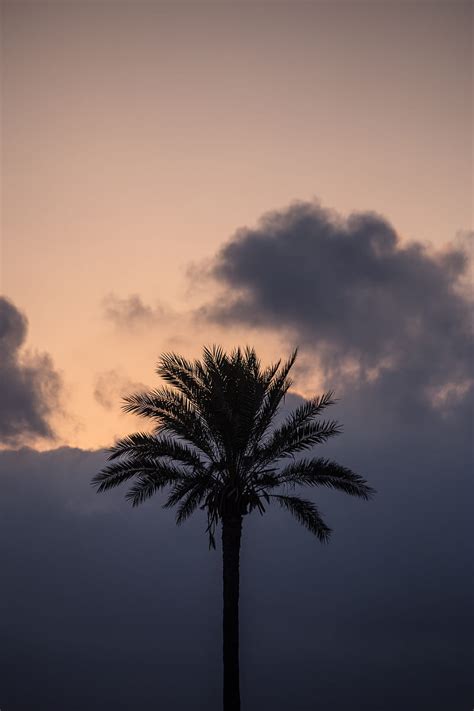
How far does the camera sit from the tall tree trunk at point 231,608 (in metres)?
30.3

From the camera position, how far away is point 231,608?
101 feet

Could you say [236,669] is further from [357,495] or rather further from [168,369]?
[168,369]

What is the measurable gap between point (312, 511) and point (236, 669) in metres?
5.99

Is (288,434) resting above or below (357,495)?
above

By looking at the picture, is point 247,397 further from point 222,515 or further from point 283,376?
point 222,515

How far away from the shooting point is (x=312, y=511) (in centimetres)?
3206

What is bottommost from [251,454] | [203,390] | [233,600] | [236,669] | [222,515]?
[236,669]

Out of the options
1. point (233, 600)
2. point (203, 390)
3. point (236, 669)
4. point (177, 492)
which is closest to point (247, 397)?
point (203, 390)

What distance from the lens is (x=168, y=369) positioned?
31.7 meters

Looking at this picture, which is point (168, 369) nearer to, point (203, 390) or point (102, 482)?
point (203, 390)

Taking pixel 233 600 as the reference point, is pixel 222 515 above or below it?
above

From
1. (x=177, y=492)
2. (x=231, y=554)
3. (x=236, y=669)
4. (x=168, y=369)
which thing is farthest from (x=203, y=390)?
(x=236, y=669)

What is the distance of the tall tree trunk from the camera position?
30.3m

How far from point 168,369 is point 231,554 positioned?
684cm
